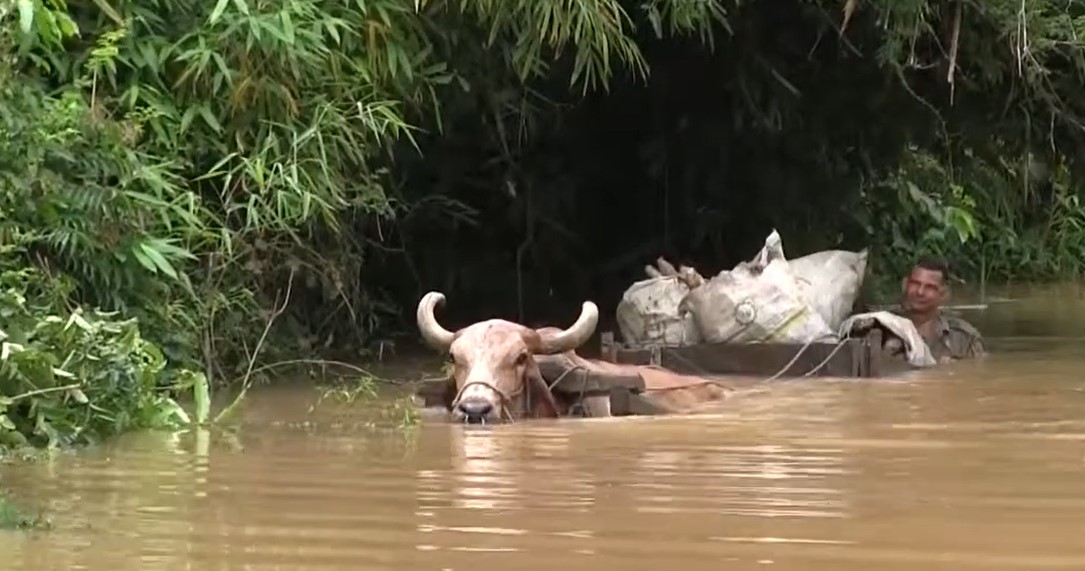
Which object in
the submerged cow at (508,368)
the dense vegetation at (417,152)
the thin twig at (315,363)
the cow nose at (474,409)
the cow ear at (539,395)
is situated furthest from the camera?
the thin twig at (315,363)

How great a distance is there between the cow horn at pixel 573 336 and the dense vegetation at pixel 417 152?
129 cm

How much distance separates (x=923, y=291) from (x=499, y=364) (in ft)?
12.3

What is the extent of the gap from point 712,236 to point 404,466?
7883 millimetres

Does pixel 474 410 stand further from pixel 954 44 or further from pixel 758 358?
pixel 954 44

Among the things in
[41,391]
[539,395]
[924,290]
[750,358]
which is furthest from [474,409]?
[924,290]

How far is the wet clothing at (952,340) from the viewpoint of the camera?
10930 mm

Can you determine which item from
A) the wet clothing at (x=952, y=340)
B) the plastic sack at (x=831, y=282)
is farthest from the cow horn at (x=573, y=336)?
the wet clothing at (x=952, y=340)

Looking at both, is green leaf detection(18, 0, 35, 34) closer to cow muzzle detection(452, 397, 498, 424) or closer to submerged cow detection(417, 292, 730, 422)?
submerged cow detection(417, 292, 730, 422)

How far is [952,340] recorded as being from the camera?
1106 centimetres

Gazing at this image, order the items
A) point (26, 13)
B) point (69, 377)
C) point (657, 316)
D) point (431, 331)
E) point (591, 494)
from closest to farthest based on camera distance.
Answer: point (591, 494) < point (69, 377) < point (26, 13) < point (431, 331) < point (657, 316)

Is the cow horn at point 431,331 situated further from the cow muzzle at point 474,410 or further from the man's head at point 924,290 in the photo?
the man's head at point 924,290

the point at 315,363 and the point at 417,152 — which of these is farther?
the point at 417,152

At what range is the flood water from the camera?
4754 mm

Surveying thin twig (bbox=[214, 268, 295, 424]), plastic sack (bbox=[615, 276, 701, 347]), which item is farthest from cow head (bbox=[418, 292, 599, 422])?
plastic sack (bbox=[615, 276, 701, 347])
